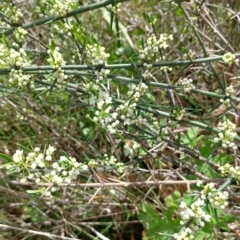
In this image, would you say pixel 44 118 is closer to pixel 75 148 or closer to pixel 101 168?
pixel 75 148

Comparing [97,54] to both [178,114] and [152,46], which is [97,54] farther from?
[178,114]

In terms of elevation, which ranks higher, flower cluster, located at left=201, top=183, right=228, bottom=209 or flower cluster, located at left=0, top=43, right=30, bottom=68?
flower cluster, located at left=0, top=43, right=30, bottom=68

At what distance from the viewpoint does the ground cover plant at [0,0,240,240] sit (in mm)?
1330

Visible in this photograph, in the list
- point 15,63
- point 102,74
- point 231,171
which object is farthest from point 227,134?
point 15,63

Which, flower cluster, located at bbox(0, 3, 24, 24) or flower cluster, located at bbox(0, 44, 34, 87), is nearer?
flower cluster, located at bbox(0, 44, 34, 87)

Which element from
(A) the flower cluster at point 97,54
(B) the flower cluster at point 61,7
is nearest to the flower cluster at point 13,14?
(B) the flower cluster at point 61,7

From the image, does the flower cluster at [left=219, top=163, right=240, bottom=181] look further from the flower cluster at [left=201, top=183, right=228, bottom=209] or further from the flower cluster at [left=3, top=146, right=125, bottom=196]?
the flower cluster at [left=3, top=146, right=125, bottom=196]

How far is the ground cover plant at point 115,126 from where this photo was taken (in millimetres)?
1330

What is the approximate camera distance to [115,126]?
136cm

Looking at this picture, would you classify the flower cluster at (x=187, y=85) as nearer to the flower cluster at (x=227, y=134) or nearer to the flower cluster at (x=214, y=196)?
the flower cluster at (x=227, y=134)

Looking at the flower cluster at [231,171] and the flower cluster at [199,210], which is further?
the flower cluster at [231,171]

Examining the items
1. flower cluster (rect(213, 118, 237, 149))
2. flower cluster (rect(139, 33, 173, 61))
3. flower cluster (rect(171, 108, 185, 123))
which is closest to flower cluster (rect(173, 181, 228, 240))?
flower cluster (rect(213, 118, 237, 149))

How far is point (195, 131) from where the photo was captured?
192cm

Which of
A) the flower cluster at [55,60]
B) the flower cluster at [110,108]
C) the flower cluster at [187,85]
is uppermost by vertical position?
the flower cluster at [55,60]
